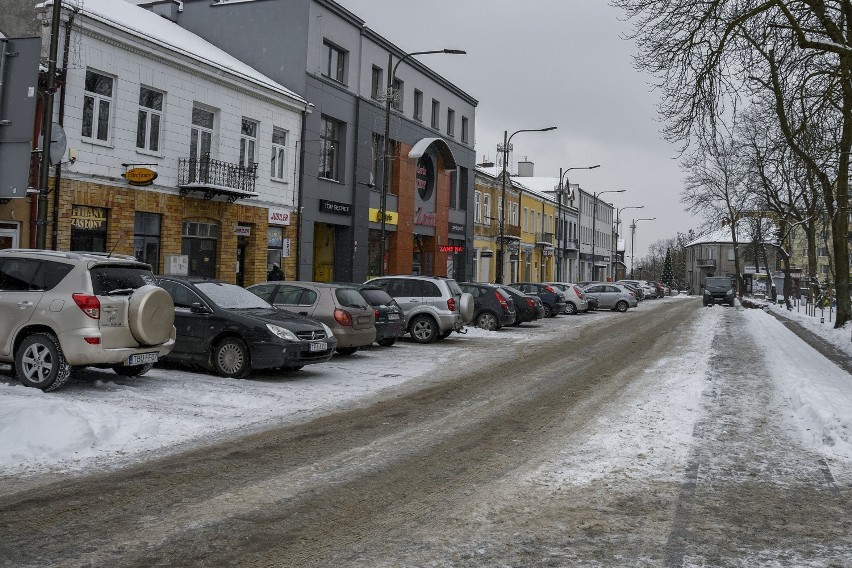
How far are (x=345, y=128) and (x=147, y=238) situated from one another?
11.1 meters

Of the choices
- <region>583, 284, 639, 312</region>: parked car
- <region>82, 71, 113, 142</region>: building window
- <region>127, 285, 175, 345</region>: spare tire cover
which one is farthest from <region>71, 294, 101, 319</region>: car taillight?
<region>583, 284, 639, 312</region>: parked car

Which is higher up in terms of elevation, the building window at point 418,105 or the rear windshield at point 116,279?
the building window at point 418,105

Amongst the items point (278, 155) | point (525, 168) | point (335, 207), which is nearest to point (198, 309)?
point (278, 155)

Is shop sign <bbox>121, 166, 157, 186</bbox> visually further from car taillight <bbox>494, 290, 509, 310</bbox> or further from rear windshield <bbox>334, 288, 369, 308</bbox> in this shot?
car taillight <bbox>494, 290, 509, 310</bbox>

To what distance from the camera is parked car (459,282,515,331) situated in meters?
23.2

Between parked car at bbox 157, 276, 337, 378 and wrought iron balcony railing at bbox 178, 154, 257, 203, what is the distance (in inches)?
386

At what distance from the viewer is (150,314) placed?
9.88 metres

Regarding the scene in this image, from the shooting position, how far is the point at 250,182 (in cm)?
2391

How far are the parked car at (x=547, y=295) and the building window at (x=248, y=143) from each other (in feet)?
40.7

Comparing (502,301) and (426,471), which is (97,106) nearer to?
(502,301)

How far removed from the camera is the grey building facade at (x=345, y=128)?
27.4 metres

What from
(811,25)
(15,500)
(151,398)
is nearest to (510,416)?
(151,398)

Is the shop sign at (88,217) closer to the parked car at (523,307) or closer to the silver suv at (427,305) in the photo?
the silver suv at (427,305)

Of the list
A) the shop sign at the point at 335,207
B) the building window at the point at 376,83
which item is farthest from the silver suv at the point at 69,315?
the building window at the point at 376,83
